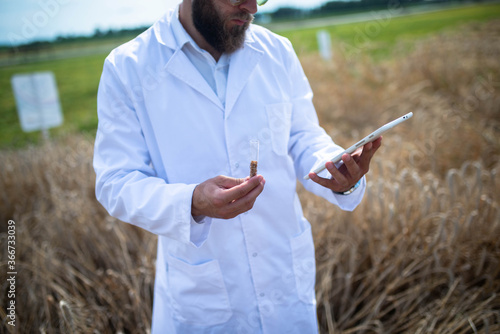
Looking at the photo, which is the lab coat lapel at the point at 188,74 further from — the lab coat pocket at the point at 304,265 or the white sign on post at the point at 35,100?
the white sign on post at the point at 35,100

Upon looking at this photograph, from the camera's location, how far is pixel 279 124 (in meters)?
1.55

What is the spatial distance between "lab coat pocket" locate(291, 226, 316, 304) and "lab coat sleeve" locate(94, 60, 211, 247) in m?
0.49

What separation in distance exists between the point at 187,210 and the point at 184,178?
0.26 meters

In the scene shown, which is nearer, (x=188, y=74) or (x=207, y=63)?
(x=188, y=74)

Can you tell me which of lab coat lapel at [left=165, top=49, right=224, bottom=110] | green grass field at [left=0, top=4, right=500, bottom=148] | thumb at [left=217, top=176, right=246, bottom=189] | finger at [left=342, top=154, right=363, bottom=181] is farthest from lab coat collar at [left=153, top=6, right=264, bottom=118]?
green grass field at [left=0, top=4, right=500, bottom=148]

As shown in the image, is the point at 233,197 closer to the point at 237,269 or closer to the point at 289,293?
the point at 237,269

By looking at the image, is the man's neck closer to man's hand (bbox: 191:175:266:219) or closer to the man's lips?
the man's lips

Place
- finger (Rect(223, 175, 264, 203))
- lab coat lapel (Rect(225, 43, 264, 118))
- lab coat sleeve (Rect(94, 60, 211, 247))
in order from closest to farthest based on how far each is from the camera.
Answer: finger (Rect(223, 175, 264, 203)) < lab coat sleeve (Rect(94, 60, 211, 247)) < lab coat lapel (Rect(225, 43, 264, 118))

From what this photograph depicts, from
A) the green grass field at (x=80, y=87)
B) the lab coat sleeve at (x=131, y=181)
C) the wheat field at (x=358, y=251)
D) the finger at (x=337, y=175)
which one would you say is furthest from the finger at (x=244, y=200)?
the green grass field at (x=80, y=87)

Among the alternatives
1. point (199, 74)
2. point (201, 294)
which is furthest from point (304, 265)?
point (199, 74)

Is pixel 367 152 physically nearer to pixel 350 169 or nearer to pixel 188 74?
pixel 350 169

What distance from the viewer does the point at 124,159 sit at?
4.54 ft

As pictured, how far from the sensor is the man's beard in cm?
145

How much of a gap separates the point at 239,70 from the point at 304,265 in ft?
3.05
